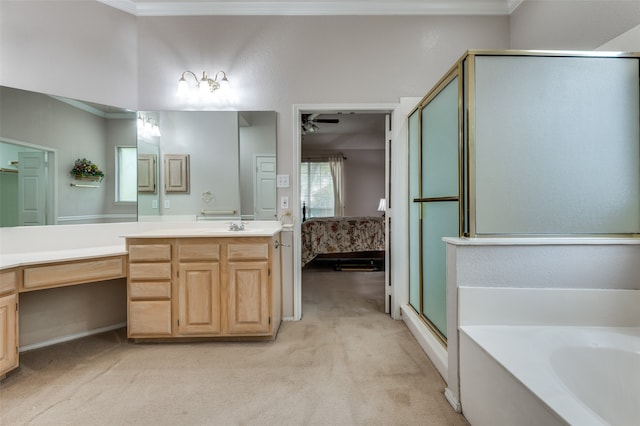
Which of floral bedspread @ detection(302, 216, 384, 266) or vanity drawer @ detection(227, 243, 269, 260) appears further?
floral bedspread @ detection(302, 216, 384, 266)

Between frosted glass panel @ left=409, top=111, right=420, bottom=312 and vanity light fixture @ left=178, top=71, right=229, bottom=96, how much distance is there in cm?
172

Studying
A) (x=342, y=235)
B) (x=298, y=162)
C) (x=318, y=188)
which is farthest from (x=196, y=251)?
(x=318, y=188)

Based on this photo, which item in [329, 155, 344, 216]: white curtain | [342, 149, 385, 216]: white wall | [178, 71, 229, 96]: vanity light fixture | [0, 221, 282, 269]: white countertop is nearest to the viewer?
[0, 221, 282, 269]: white countertop

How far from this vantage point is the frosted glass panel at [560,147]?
1517 mm

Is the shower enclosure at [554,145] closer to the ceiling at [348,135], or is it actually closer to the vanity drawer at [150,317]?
the vanity drawer at [150,317]

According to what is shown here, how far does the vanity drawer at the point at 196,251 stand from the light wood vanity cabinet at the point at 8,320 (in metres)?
0.92

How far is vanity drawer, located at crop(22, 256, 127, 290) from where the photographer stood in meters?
1.87

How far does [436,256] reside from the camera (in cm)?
201

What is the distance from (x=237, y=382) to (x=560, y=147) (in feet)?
7.20

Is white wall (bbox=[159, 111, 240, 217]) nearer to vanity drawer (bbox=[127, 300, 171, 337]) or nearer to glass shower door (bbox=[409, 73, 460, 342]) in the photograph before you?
vanity drawer (bbox=[127, 300, 171, 337])

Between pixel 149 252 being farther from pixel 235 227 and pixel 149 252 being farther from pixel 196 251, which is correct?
pixel 235 227

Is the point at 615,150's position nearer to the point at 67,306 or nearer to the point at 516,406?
the point at 516,406

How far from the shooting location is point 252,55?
2.67 meters

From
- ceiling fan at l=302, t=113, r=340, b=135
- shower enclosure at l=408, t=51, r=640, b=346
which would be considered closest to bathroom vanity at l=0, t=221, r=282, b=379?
shower enclosure at l=408, t=51, r=640, b=346
